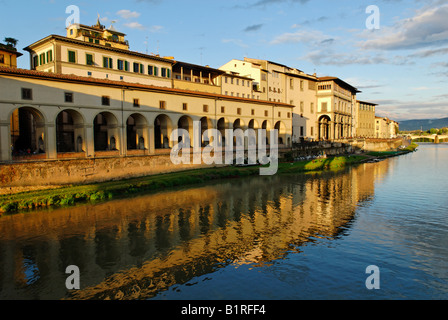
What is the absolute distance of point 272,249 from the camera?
616 inches

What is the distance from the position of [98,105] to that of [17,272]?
21.2m

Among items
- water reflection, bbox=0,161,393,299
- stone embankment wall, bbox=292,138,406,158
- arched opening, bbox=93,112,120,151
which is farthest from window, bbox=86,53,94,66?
stone embankment wall, bbox=292,138,406,158

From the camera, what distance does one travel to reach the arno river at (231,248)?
464 inches

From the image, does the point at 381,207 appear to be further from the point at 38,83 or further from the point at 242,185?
the point at 38,83

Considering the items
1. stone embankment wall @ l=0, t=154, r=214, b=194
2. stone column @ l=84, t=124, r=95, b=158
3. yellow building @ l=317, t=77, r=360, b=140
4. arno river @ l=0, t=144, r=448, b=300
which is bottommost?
arno river @ l=0, t=144, r=448, b=300

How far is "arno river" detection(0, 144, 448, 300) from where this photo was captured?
38.7ft

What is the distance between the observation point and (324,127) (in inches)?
3164

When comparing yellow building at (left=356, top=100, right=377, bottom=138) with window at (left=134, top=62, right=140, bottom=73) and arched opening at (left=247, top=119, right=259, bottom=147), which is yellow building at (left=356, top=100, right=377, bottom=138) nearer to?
arched opening at (left=247, top=119, right=259, bottom=147)

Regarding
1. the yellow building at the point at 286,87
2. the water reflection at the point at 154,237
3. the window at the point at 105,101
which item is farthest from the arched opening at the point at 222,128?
the window at the point at 105,101

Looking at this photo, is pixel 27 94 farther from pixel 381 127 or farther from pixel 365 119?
pixel 381 127

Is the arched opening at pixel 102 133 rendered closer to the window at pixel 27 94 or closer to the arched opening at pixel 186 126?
the window at pixel 27 94

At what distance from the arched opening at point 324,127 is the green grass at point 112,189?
36910 mm

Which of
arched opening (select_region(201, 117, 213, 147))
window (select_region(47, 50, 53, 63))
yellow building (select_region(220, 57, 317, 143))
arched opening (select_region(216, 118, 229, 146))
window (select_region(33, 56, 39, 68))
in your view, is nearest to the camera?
window (select_region(47, 50, 53, 63))

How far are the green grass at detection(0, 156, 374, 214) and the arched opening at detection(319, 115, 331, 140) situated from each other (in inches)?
1453
